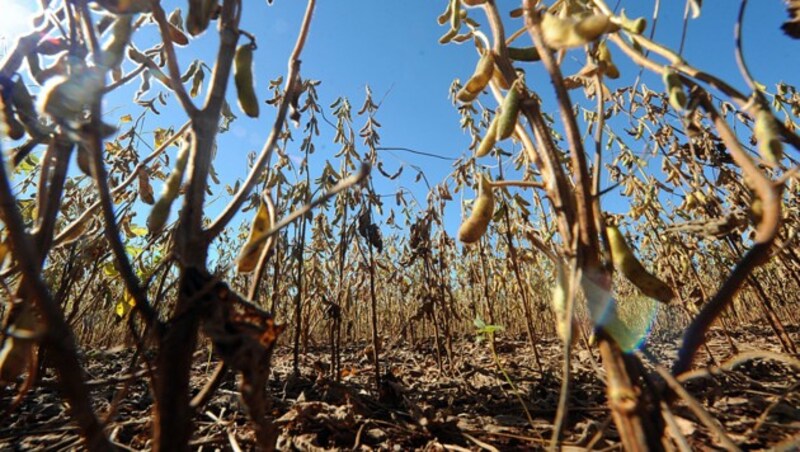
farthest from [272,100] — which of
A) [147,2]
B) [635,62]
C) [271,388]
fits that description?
[635,62]

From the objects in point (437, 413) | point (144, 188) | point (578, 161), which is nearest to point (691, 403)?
point (578, 161)

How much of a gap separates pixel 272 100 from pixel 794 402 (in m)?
3.03

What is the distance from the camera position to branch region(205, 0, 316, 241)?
740mm

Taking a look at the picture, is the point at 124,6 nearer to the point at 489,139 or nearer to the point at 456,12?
the point at 489,139

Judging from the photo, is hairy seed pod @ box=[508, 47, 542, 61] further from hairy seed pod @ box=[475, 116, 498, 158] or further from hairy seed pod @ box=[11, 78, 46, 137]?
hairy seed pod @ box=[11, 78, 46, 137]

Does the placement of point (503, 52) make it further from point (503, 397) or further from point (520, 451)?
point (503, 397)

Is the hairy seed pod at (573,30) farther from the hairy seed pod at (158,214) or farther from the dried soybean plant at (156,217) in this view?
the hairy seed pod at (158,214)

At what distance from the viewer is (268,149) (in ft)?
2.66

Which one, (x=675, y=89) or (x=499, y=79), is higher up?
(x=499, y=79)

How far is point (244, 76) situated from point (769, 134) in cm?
93

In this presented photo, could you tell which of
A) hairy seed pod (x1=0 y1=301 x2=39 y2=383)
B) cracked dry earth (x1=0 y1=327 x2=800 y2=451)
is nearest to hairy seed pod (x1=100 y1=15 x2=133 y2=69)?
hairy seed pod (x1=0 y1=301 x2=39 y2=383)

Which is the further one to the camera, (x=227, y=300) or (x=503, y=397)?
(x=503, y=397)

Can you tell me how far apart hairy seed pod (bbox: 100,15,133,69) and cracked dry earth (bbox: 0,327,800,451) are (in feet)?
A: 1.93

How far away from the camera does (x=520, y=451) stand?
1335 mm
